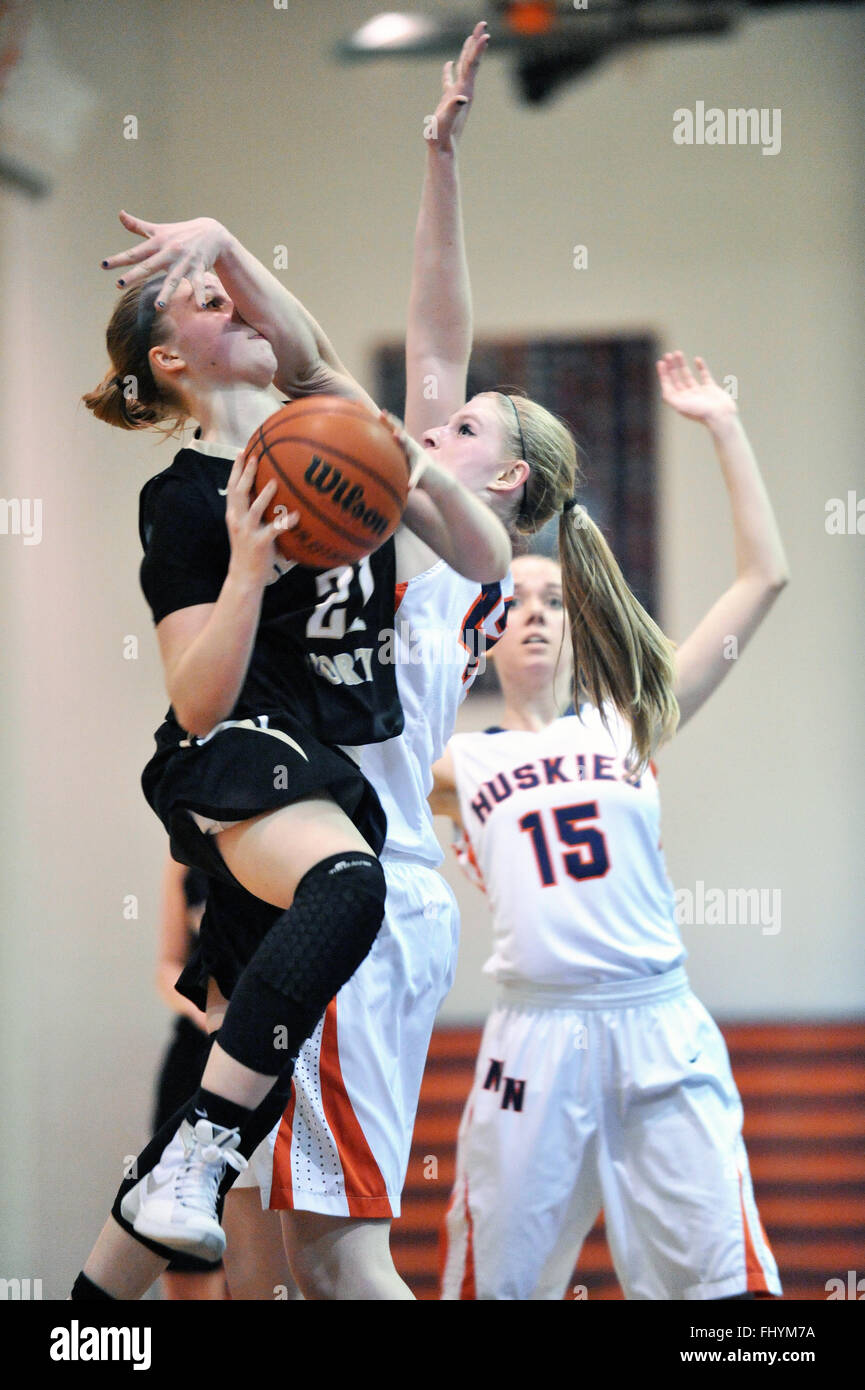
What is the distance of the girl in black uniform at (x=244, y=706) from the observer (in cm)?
169

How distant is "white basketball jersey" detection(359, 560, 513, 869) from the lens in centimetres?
212

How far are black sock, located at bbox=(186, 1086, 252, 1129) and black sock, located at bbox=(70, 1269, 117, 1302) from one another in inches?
13.0

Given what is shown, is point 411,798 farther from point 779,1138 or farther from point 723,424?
point 779,1138

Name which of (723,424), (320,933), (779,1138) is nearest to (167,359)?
(320,933)

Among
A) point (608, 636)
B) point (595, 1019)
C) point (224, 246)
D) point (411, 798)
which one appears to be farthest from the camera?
point (595, 1019)

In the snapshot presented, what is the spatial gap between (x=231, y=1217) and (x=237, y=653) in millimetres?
980

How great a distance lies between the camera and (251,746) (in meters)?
1.79

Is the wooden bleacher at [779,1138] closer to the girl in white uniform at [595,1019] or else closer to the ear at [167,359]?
the girl in white uniform at [595,1019]

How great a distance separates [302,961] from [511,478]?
99 cm

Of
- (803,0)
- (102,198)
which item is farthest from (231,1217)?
(803,0)

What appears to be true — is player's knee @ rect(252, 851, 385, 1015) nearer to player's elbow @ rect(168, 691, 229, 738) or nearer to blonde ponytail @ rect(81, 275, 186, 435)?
player's elbow @ rect(168, 691, 229, 738)

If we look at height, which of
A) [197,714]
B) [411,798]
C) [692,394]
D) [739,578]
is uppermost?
[692,394]

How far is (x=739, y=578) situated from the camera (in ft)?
9.37
